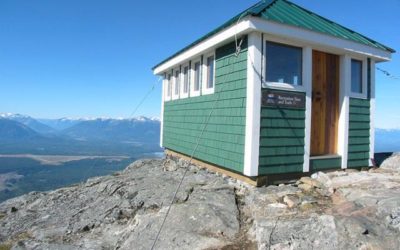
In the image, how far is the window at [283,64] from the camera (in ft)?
25.5

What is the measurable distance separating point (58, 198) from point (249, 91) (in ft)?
22.8

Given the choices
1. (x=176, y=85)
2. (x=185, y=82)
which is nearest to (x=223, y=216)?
(x=185, y=82)

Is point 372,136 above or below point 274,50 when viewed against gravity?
below

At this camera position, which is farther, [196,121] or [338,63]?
[196,121]

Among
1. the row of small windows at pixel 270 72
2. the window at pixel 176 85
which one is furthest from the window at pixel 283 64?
the window at pixel 176 85

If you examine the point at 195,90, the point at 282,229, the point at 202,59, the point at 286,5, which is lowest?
the point at 282,229

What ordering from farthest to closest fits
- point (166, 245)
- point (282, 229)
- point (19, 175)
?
1. point (19, 175)
2. point (166, 245)
3. point (282, 229)

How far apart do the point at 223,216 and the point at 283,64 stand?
369 cm

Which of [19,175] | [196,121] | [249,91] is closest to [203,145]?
[196,121]

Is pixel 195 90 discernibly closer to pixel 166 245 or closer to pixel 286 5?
pixel 286 5

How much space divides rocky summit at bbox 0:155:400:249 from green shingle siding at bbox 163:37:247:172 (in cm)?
65

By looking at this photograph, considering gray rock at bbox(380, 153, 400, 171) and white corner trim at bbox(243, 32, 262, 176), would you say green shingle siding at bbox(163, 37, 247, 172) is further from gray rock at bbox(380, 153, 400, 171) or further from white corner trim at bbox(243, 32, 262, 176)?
gray rock at bbox(380, 153, 400, 171)

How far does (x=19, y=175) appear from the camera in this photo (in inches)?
5566

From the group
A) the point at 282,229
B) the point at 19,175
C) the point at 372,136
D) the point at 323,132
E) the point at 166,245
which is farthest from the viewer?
the point at 19,175
